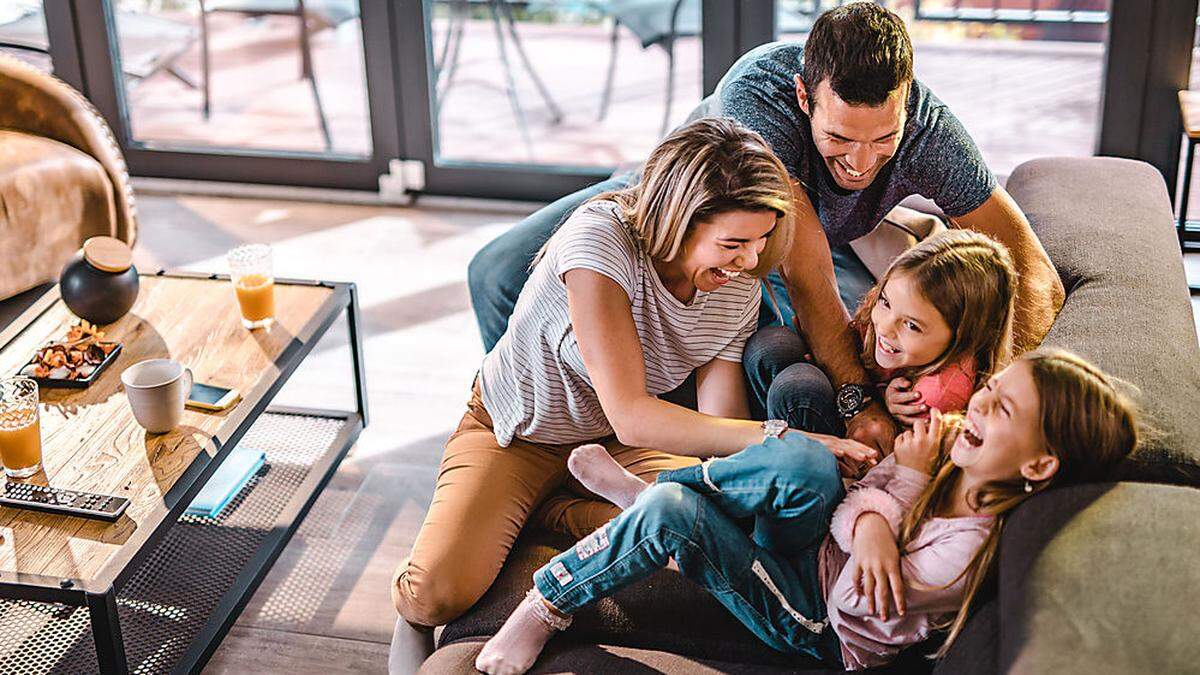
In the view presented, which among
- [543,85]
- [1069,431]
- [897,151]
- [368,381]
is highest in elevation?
[897,151]

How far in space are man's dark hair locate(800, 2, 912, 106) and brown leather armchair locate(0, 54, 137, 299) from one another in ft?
7.64

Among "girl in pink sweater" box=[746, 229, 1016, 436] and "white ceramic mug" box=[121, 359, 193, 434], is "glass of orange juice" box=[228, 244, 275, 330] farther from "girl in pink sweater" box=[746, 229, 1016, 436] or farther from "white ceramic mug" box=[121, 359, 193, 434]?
"girl in pink sweater" box=[746, 229, 1016, 436]

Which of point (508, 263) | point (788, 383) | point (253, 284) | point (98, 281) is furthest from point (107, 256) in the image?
point (788, 383)

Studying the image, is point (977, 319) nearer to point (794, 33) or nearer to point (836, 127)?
point (836, 127)

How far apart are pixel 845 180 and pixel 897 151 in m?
0.16

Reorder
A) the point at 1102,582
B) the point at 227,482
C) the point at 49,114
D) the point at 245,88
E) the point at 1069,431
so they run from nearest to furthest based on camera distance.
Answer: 1. the point at 1102,582
2. the point at 1069,431
3. the point at 227,482
4. the point at 49,114
5. the point at 245,88

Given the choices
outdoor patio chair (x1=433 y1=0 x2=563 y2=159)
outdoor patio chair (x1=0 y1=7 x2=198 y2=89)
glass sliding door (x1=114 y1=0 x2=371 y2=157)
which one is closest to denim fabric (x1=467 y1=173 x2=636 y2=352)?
outdoor patio chair (x1=433 y1=0 x2=563 y2=159)

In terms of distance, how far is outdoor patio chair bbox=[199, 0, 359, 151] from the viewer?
14.2ft

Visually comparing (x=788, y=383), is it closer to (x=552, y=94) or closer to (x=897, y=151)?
(x=897, y=151)

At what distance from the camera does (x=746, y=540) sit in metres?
1.86

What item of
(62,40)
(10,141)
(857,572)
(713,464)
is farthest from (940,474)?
(62,40)

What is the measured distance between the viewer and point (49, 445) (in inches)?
90.7

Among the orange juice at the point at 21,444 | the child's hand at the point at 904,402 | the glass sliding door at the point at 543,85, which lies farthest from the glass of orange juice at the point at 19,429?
the glass sliding door at the point at 543,85

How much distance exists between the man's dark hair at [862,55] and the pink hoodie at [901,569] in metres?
0.64
